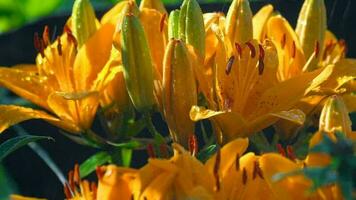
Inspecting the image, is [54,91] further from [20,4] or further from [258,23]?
[20,4]

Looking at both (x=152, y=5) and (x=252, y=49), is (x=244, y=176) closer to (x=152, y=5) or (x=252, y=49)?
(x=252, y=49)

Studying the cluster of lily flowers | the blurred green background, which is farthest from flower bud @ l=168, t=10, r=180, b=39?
the blurred green background

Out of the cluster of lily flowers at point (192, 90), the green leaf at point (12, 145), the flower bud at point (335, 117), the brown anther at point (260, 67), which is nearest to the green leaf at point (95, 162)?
the cluster of lily flowers at point (192, 90)

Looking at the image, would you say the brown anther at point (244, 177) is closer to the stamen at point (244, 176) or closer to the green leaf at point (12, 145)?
the stamen at point (244, 176)

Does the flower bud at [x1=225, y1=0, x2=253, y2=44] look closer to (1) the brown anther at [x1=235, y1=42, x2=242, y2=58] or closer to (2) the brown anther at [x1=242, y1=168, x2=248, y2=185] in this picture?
(1) the brown anther at [x1=235, y1=42, x2=242, y2=58]

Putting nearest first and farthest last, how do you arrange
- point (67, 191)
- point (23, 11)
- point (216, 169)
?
point (216, 169) → point (67, 191) → point (23, 11)

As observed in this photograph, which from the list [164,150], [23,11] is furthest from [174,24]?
[23,11]

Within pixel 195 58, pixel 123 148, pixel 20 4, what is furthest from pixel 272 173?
pixel 20 4
